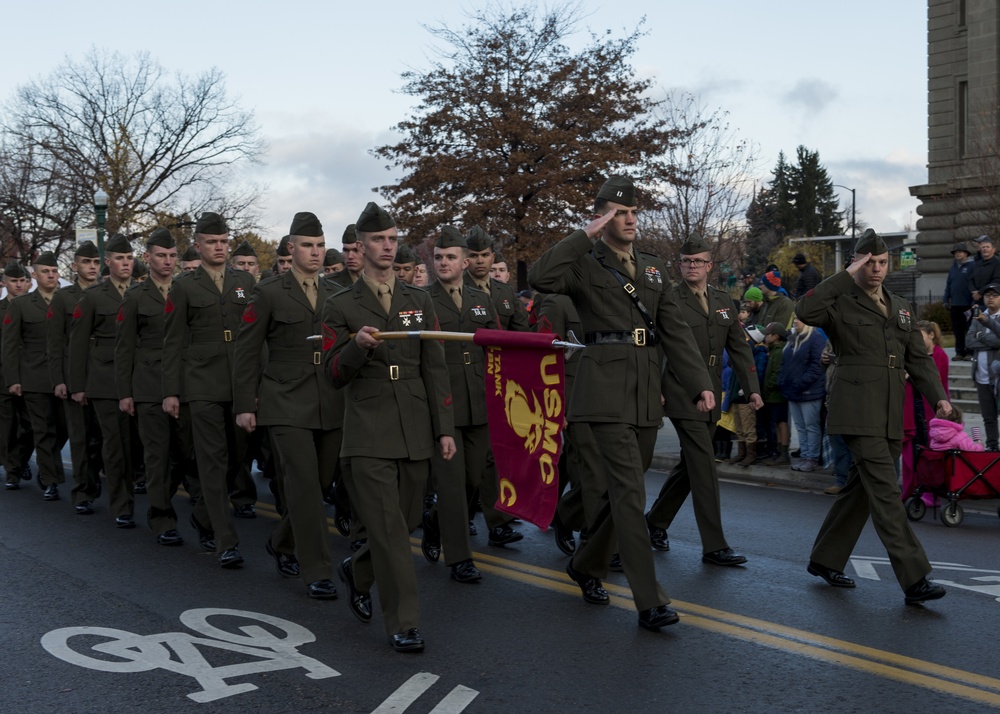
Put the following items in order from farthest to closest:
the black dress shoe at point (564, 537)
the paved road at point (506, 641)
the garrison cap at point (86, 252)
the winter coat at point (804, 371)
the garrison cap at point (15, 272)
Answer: the garrison cap at point (15, 272) → the winter coat at point (804, 371) → the garrison cap at point (86, 252) → the black dress shoe at point (564, 537) → the paved road at point (506, 641)

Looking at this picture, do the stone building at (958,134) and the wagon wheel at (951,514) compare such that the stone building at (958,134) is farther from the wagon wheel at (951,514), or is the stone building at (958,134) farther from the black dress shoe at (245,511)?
the black dress shoe at (245,511)

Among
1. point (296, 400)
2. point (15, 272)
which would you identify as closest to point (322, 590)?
point (296, 400)

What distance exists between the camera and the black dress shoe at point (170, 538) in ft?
29.4

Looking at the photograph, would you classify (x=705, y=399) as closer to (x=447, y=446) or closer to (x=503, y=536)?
(x=447, y=446)

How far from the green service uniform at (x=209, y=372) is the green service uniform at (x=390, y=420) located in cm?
241

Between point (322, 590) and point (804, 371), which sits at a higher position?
point (804, 371)

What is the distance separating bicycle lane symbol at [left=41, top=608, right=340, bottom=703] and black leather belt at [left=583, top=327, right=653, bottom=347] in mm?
2222

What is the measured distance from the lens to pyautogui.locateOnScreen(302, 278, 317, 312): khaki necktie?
7.44 metres

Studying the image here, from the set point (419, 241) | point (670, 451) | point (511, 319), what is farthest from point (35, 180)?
point (511, 319)

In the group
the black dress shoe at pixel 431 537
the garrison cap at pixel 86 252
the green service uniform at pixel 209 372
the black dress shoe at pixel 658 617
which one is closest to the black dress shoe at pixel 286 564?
the green service uniform at pixel 209 372

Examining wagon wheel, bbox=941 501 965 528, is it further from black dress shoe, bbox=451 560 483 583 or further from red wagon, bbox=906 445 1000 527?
black dress shoe, bbox=451 560 483 583

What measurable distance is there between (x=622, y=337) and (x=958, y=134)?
30.9 metres

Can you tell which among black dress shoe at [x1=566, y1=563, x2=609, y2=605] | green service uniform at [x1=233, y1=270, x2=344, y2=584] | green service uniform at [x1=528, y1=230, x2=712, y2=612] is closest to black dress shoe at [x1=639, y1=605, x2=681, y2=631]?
green service uniform at [x1=528, y1=230, x2=712, y2=612]

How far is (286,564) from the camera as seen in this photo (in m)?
7.77
